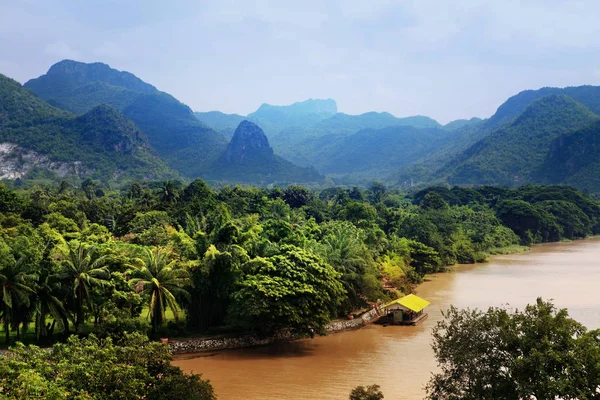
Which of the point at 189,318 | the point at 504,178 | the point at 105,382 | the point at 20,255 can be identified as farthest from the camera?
the point at 504,178

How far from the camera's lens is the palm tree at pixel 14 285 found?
722 inches

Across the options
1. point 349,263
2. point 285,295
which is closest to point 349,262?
point 349,263

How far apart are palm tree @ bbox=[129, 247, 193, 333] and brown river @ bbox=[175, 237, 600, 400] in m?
2.00

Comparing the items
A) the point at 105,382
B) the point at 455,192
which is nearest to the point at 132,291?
the point at 105,382

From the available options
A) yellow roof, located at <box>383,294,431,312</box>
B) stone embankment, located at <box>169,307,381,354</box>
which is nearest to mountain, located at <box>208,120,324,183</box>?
yellow roof, located at <box>383,294,431,312</box>

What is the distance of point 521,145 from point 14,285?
5657 inches

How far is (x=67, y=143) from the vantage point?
141 meters

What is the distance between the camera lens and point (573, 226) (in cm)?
6956

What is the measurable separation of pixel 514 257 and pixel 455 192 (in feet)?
112

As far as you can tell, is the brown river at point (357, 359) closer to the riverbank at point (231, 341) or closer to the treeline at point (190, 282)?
the riverbank at point (231, 341)

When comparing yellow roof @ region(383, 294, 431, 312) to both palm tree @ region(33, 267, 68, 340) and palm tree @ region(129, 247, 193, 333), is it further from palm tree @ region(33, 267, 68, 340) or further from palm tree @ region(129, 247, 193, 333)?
palm tree @ region(33, 267, 68, 340)

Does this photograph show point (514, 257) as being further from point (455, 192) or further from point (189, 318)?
point (189, 318)

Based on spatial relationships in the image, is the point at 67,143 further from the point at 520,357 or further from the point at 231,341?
the point at 520,357

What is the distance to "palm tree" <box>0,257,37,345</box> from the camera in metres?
18.3
